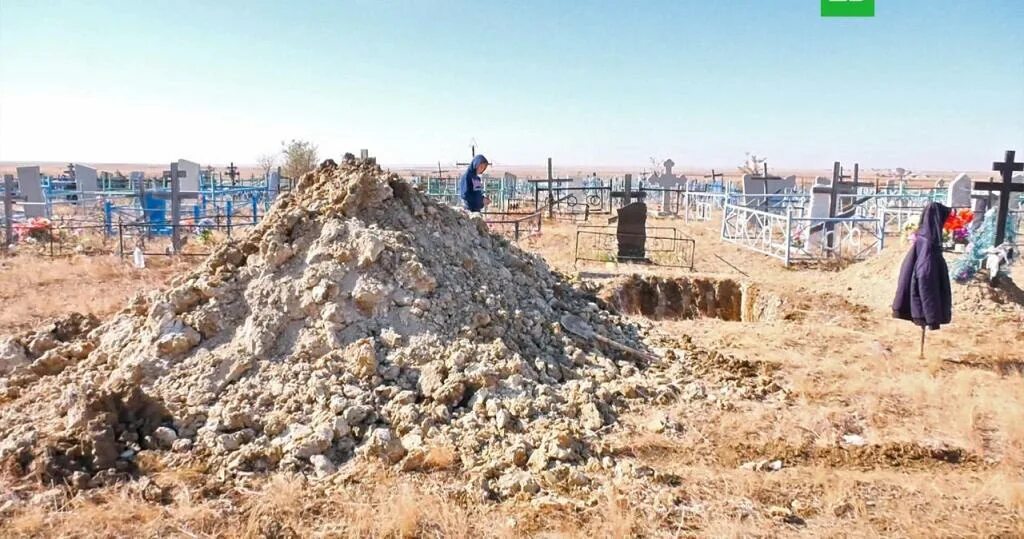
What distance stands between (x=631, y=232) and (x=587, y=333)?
7.27 m

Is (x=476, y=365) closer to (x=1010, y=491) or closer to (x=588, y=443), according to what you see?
(x=588, y=443)

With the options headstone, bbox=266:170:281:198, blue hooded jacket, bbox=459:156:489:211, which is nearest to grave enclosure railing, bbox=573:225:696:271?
blue hooded jacket, bbox=459:156:489:211

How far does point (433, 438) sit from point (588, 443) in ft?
3.84

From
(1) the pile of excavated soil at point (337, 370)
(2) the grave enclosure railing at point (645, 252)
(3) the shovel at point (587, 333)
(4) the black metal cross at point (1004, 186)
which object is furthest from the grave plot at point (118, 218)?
(4) the black metal cross at point (1004, 186)

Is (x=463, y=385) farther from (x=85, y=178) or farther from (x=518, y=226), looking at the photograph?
(x=85, y=178)

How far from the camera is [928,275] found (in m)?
6.74

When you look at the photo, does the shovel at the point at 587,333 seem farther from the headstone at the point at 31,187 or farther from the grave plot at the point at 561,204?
the headstone at the point at 31,187

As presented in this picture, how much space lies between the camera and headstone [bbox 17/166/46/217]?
20.9 metres

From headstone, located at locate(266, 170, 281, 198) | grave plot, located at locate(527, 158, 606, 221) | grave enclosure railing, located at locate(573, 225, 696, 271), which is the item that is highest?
headstone, located at locate(266, 170, 281, 198)

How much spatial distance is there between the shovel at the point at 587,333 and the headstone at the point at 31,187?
2092cm

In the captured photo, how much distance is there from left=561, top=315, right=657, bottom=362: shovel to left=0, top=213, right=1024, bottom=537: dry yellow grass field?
29.9 inches

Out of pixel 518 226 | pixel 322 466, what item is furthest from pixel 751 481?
pixel 518 226

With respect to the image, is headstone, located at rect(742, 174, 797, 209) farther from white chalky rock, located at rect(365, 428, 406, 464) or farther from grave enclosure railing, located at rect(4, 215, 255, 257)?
white chalky rock, located at rect(365, 428, 406, 464)

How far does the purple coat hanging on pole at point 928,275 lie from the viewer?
6.66m
